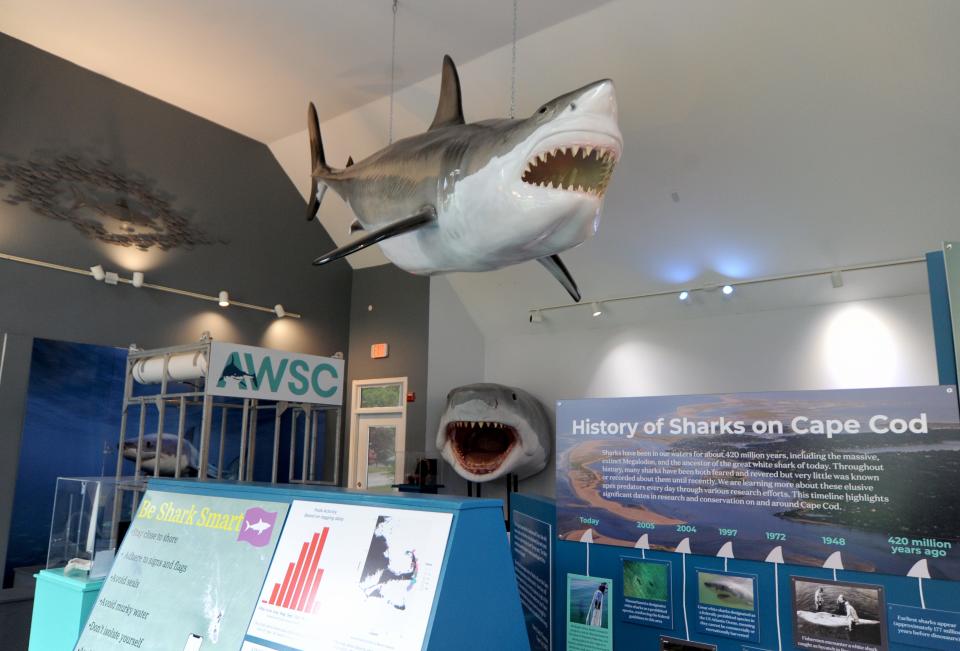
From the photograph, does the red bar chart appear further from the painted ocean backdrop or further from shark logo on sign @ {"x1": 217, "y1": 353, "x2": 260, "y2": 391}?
the painted ocean backdrop

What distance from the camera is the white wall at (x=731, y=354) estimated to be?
215 inches

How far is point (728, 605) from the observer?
2.27 metres

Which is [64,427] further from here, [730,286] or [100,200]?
[730,286]

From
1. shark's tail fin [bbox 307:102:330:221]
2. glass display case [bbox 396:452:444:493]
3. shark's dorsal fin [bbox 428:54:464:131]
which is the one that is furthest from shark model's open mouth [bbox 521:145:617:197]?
→ glass display case [bbox 396:452:444:493]

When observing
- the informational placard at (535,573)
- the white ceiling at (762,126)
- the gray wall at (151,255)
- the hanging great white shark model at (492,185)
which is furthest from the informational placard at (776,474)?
the gray wall at (151,255)

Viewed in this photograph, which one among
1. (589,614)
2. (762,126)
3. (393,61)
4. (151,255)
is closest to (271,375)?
(151,255)

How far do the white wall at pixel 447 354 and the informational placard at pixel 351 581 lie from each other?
5.59m

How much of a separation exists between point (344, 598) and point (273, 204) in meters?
6.48

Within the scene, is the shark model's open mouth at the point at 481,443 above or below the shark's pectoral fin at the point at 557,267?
below

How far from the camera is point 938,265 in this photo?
227cm

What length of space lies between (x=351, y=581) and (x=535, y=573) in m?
1.55

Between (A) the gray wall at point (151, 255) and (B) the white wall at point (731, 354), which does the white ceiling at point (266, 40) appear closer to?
(A) the gray wall at point (151, 255)

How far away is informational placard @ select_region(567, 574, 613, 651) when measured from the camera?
8.18 ft

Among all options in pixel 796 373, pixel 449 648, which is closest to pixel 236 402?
pixel 796 373
